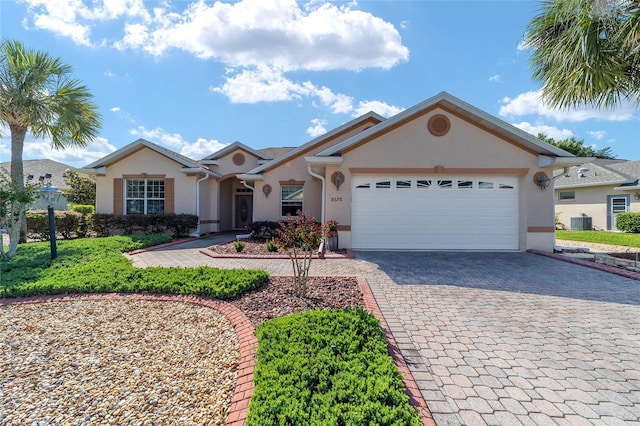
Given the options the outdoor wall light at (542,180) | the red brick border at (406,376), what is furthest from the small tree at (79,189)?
the outdoor wall light at (542,180)

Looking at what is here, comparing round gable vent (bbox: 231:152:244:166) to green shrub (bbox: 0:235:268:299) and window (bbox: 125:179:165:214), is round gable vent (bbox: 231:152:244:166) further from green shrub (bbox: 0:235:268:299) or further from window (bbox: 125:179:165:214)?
green shrub (bbox: 0:235:268:299)

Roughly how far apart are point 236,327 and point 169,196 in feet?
42.8

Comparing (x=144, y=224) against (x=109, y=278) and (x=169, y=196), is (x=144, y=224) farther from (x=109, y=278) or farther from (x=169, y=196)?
(x=109, y=278)

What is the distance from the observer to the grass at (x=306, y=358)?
216 centimetres

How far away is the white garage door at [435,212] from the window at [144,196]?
10877mm

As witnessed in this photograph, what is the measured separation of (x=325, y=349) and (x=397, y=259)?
20.7 feet

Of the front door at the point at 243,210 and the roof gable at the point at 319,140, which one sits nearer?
the roof gable at the point at 319,140

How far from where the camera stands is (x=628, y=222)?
17.4 m

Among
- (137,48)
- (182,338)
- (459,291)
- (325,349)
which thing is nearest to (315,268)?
(459,291)

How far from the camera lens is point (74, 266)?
7.72 meters

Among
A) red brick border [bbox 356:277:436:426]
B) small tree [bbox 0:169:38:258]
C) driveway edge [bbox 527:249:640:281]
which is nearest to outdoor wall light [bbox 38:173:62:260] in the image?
small tree [bbox 0:169:38:258]

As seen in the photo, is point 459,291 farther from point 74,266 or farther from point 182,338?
point 74,266

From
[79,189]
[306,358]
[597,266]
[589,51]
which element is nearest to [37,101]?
[79,189]

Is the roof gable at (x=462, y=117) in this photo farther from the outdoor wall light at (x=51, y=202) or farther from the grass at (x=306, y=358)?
the outdoor wall light at (x=51, y=202)
